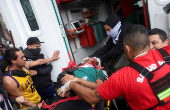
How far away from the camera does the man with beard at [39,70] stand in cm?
231

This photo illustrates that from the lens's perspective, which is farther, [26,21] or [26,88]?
[26,21]

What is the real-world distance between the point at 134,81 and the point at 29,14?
2.47m

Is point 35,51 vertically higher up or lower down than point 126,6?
lower down

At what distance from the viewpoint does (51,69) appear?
2492mm

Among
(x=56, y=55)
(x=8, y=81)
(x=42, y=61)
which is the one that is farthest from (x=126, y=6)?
(x=8, y=81)

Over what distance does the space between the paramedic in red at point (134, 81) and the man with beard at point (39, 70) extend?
1489 millimetres

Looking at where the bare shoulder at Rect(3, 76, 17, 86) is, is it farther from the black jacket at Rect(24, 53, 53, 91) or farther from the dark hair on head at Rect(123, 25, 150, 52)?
the dark hair on head at Rect(123, 25, 150, 52)

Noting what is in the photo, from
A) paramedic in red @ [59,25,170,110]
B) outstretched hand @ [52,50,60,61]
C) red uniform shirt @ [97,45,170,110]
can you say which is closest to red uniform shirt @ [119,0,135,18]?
outstretched hand @ [52,50,60,61]

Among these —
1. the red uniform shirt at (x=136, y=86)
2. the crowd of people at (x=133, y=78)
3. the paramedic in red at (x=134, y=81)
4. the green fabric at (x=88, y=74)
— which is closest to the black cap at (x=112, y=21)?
the crowd of people at (x=133, y=78)

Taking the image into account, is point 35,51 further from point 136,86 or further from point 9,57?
point 136,86

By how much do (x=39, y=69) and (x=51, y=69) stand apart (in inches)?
9.9

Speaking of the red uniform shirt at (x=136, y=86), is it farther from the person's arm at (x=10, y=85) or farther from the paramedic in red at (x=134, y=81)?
the person's arm at (x=10, y=85)

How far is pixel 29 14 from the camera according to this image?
2447 millimetres

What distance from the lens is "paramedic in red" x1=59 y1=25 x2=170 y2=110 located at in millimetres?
880
